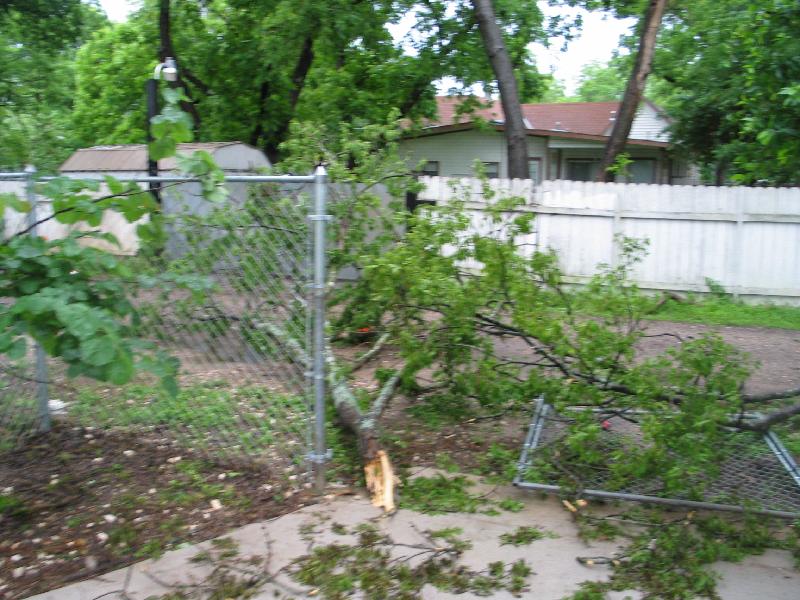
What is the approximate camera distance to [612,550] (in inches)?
164

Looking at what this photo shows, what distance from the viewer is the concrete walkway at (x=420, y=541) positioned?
12.3 feet

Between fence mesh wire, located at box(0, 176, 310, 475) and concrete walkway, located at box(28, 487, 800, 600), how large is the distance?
65 cm

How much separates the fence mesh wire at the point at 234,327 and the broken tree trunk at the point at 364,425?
21 mm

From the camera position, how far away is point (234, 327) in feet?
16.9

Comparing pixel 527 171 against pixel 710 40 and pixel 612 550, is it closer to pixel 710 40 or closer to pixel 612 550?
pixel 710 40

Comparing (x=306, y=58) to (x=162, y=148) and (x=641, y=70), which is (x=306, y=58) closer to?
(x=641, y=70)

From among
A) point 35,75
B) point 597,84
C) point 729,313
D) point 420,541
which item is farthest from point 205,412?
point 597,84

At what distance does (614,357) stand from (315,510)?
217cm

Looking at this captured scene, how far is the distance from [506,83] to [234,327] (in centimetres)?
873

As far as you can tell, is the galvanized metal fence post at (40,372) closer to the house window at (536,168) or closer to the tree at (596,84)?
the house window at (536,168)

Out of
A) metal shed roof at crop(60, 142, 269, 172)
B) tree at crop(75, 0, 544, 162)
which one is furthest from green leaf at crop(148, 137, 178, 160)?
tree at crop(75, 0, 544, 162)

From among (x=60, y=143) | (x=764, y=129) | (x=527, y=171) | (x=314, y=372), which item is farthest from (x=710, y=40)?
(x=60, y=143)

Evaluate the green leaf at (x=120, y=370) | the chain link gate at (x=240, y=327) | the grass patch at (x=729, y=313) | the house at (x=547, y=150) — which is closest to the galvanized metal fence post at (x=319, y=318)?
the chain link gate at (x=240, y=327)

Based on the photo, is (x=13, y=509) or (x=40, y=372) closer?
(x=13, y=509)
